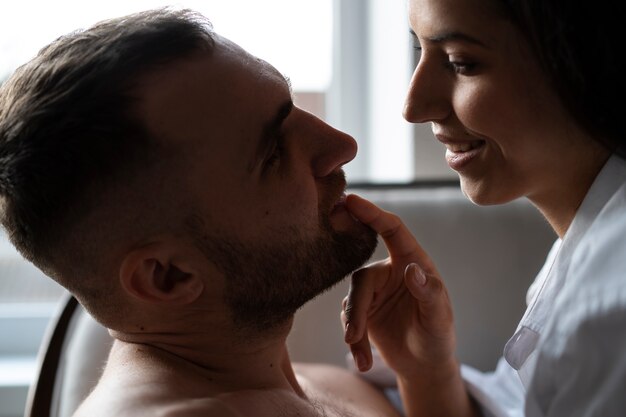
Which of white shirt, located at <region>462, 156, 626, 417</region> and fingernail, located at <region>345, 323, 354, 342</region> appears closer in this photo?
white shirt, located at <region>462, 156, 626, 417</region>

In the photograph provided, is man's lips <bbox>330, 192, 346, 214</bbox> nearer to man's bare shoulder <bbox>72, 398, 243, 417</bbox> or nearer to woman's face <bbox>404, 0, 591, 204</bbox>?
woman's face <bbox>404, 0, 591, 204</bbox>

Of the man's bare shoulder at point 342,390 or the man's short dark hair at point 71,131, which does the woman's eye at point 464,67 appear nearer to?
the man's short dark hair at point 71,131

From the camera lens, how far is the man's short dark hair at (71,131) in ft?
3.08

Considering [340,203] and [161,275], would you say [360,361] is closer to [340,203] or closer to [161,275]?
[340,203]

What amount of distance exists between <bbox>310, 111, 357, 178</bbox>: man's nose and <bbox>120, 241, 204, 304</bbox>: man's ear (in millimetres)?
221

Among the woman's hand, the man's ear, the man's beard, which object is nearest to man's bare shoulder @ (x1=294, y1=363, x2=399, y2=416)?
the woman's hand

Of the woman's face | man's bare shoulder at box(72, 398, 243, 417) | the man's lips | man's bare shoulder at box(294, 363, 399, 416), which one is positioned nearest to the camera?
man's bare shoulder at box(72, 398, 243, 417)

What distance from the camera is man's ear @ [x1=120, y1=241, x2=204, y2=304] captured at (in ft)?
3.24

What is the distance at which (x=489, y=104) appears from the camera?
Result: 3.40 ft

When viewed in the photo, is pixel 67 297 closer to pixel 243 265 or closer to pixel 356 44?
pixel 243 265

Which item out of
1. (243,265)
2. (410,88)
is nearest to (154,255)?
(243,265)

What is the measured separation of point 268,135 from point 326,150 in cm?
10

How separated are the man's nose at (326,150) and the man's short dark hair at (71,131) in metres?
0.22

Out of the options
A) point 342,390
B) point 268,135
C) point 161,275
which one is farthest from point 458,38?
point 342,390
